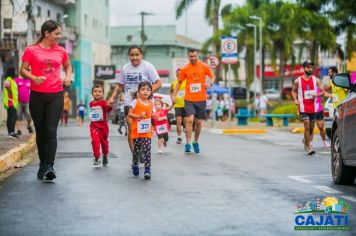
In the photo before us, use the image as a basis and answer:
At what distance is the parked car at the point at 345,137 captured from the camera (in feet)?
31.1

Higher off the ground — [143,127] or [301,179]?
[143,127]

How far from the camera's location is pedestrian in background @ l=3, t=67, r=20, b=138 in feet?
66.2

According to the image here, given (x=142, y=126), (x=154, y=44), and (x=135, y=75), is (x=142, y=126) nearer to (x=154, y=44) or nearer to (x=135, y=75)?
(x=135, y=75)

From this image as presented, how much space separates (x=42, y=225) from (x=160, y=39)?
321ft

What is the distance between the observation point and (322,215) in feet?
23.5

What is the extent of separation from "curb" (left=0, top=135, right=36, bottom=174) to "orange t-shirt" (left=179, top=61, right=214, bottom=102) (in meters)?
3.13

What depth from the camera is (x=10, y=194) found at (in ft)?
29.4

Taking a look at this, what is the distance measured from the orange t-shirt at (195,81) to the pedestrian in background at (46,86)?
589 centimetres

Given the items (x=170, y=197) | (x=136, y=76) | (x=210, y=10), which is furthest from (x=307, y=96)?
(x=210, y=10)

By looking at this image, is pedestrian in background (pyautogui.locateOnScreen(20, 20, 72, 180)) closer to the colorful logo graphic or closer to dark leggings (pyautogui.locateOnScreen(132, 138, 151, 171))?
dark leggings (pyautogui.locateOnScreen(132, 138, 151, 171))

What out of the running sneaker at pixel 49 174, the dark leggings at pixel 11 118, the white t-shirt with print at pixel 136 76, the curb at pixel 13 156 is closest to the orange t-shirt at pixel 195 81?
the curb at pixel 13 156

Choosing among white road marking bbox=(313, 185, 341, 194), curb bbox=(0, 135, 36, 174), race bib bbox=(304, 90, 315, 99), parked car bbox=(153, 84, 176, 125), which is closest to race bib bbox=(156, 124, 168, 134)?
curb bbox=(0, 135, 36, 174)

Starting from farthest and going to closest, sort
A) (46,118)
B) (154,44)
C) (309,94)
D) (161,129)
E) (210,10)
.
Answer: (154,44) < (210,10) < (309,94) < (161,129) < (46,118)

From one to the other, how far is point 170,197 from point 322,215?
196cm
